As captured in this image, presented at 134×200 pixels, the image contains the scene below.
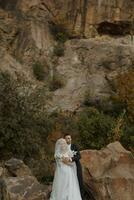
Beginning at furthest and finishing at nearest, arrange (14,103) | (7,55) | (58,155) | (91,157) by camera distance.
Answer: (7,55) < (14,103) < (91,157) < (58,155)

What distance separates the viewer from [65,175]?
34.8ft

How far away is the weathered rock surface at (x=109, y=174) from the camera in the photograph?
11.8 meters

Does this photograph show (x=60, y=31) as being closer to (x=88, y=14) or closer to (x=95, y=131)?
(x=88, y=14)

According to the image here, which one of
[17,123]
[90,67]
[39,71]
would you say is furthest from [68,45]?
[17,123]

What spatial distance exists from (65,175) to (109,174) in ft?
5.98

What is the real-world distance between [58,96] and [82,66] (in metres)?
3.82

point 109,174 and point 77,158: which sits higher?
point 77,158

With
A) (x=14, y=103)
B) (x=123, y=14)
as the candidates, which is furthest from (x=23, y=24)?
(x=14, y=103)

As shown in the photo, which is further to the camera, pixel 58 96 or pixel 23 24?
pixel 23 24

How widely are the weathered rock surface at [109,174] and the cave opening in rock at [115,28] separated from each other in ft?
70.6

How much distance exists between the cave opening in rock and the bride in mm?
23514

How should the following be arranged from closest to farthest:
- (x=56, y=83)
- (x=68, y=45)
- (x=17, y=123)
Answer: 1. (x=17, y=123)
2. (x=56, y=83)
3. (x=68, y=45)

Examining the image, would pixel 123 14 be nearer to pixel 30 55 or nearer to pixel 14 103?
pixel 30 55

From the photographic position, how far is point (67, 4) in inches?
1304
